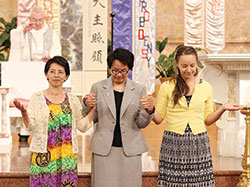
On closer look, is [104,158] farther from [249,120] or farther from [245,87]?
[245,87]

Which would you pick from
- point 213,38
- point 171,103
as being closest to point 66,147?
point 171,103

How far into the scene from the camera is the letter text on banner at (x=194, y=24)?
658cm

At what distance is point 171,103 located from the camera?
10.5 ft

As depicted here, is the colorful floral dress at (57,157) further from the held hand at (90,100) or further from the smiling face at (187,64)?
the smiling face at (187,64)

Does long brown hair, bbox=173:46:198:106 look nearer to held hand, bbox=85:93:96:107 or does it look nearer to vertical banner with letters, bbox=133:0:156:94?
held hand, bbox=85:93:96:107

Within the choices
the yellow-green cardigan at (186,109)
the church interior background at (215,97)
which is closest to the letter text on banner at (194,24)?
the church interior background at (215,97)

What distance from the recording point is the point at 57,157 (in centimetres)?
317

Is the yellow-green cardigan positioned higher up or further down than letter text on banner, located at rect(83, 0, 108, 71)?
further down

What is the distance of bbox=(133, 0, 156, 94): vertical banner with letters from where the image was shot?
688 cm

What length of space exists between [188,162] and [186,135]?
0.18 m

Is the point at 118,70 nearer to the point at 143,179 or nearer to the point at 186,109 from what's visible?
the point at 186,109

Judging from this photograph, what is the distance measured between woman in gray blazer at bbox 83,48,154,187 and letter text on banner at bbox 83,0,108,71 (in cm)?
396

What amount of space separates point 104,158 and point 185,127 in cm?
58

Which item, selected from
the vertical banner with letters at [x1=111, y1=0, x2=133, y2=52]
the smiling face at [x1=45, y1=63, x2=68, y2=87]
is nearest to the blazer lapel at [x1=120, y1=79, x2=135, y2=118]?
the smiling face at [x1=45, y1=63, x2=68, y2=87]
